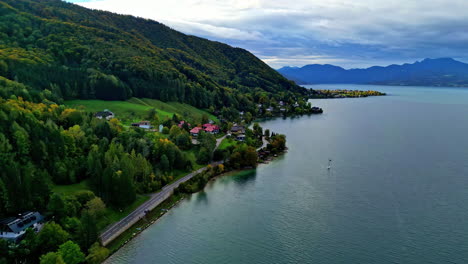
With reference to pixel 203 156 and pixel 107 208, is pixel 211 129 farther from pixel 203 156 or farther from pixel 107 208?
pixel 107 208

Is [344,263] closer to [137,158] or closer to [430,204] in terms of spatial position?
[430,204]

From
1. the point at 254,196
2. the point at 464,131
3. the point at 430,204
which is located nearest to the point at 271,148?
the point at 254,196

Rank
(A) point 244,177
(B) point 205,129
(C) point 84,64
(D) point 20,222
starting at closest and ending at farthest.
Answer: (D) point 20,222 → (A) point 244,177 → (B) point 205,129 → (C) point 84,64

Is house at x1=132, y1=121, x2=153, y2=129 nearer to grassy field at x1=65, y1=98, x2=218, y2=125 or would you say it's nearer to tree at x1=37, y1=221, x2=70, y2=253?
grassy field at x1=65, y1=98, x2=218, y2=125

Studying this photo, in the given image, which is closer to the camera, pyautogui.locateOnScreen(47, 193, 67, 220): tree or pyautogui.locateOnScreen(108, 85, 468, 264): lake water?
pyautogui.locateOnScreen(47, 193, 67, 220): tree

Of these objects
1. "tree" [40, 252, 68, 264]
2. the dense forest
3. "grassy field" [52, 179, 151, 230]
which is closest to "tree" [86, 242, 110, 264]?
the dense forest

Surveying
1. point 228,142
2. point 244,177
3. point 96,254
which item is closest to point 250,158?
point 244,177

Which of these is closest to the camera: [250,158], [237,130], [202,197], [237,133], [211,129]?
[202,197]
